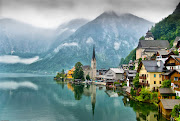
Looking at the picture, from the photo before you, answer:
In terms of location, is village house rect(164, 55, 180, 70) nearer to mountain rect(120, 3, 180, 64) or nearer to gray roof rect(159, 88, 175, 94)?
gray roof rect(159, 88, 175, 94)

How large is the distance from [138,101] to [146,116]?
12.0 metres

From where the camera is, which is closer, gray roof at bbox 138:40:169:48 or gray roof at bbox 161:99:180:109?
gray roof at bbox 161:99:180:109

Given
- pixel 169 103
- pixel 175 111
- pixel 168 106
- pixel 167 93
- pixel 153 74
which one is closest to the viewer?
pixel 175 111

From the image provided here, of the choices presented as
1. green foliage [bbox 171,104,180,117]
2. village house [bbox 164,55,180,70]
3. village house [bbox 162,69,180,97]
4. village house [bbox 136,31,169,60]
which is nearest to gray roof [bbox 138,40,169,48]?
village house [bbox 136,31,169,60]

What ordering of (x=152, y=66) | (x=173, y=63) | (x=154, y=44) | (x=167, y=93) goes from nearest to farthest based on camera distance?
(x=167, y=93) → (x=173, y=63) → (x=152, y=66) → (x=154, y=44)

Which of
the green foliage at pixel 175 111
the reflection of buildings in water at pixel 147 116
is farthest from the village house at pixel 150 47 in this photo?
the green foliage at pixel 175 111

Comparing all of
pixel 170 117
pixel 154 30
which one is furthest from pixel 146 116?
pixel 154 30

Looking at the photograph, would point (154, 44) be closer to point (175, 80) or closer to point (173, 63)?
point (173, 63)

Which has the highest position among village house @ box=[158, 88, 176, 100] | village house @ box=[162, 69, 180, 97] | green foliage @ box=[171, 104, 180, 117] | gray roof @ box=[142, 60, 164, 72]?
gray roof @ box=[142, 60, 164, 72]

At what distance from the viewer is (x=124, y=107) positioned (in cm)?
4362

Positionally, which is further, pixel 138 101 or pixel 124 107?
pixel 138 101

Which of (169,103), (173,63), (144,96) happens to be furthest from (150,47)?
(169,103)

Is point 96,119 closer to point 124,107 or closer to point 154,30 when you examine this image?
point 124,107

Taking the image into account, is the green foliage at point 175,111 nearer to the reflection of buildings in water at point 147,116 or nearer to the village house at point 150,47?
the reflection of buildings in water at point 147,116
